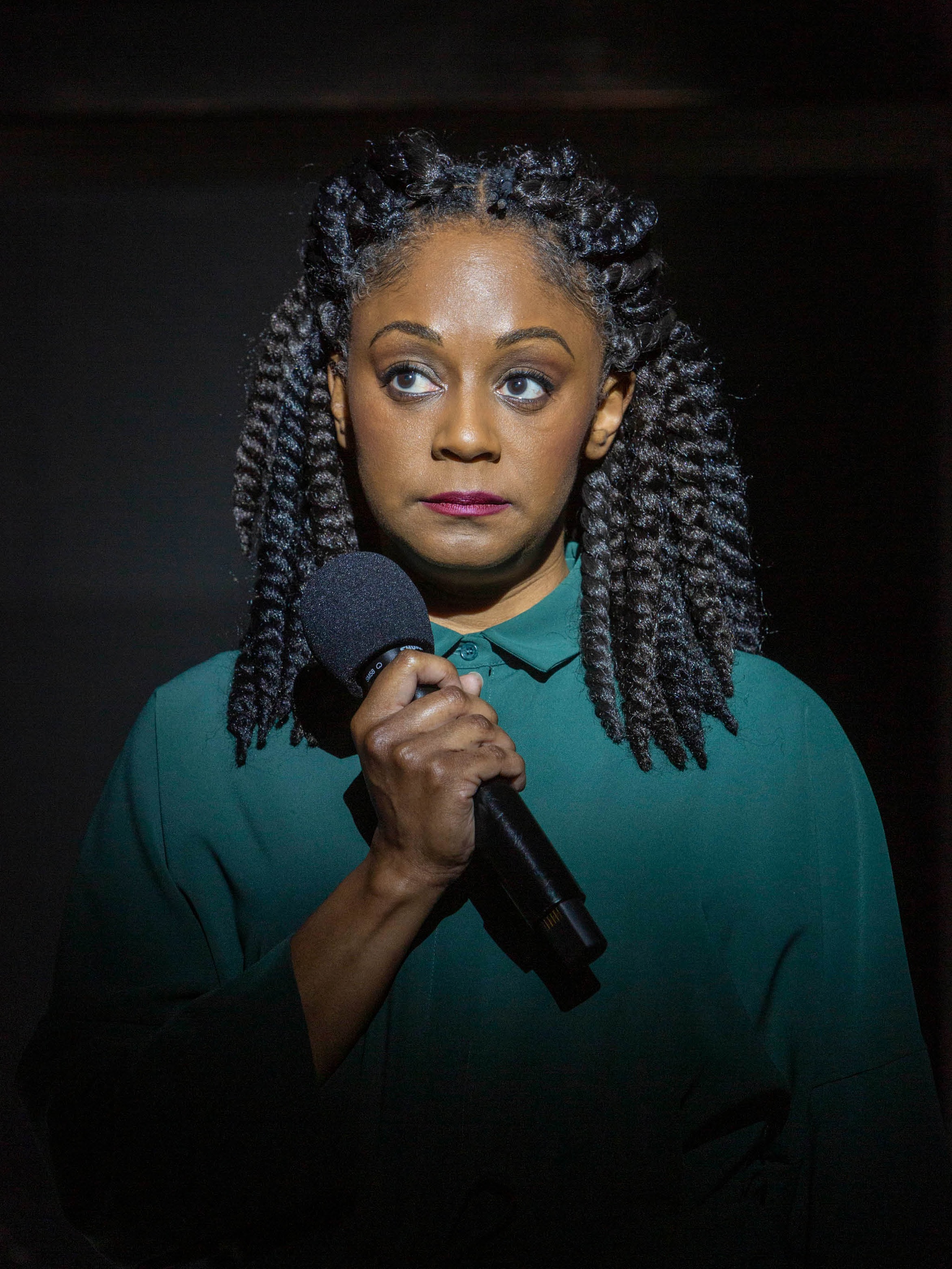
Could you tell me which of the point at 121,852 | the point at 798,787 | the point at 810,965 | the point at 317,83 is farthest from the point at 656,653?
the point at 317,83

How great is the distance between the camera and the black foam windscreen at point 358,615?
1.30 m

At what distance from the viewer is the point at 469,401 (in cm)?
145

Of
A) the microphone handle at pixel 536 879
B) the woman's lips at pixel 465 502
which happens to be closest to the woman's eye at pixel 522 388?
the woman's lips at pixel 465 502

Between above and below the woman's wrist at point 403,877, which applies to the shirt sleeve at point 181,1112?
below

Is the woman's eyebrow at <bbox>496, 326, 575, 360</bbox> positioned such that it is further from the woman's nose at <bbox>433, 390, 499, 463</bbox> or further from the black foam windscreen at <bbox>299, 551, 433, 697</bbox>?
the black foam windscreen at <bbox>299, 551, 433, 697</bbox>

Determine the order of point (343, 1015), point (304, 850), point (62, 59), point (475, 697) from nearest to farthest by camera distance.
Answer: point (475, 697) < point (343, 1015) < point (304, 850) < point (62, 59)

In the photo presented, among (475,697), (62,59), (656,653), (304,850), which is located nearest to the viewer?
(475,697)

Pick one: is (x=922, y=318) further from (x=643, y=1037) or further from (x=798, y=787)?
(x=643, y=1037)

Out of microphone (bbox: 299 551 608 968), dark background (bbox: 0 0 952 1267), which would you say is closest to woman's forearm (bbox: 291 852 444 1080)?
microphone (bbox: 299 551 608 968)

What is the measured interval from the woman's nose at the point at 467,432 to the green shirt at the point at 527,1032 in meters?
0.25

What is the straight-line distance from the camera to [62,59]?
198 centimetres

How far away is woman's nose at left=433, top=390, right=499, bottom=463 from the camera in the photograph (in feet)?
4.70

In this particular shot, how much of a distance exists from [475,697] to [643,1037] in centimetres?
50

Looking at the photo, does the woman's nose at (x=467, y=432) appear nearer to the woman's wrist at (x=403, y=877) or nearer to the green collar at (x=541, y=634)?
the green collar at (x=541, y=634)
